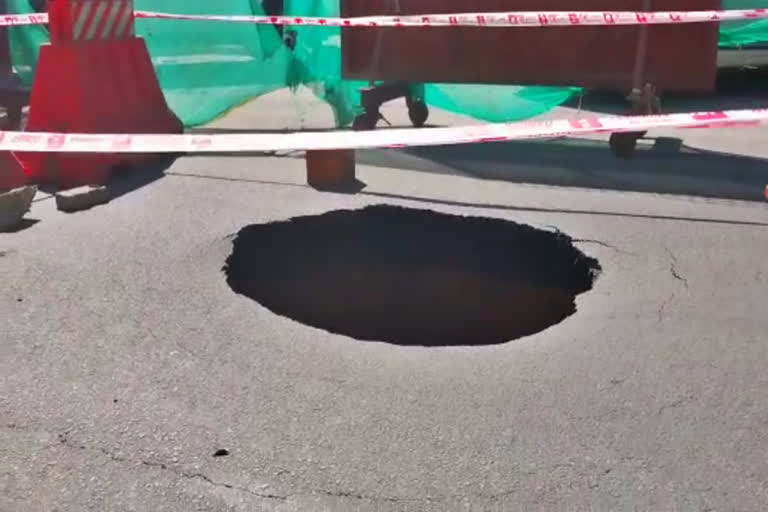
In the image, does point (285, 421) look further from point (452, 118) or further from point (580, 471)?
point (452, 118)

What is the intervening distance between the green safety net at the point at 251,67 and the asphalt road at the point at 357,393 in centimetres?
410

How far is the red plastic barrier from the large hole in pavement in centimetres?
215

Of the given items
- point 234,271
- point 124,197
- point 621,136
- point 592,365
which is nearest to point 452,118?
point 621,136

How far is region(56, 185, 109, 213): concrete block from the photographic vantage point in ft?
19.7

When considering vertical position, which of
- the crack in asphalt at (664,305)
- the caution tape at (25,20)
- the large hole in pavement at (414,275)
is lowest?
the large hole in pavement at (414,275)

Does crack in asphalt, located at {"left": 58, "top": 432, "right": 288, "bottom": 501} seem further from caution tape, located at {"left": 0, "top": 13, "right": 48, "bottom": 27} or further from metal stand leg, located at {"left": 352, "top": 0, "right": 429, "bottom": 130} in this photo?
caution tape, located at {"left": 0, "top": 13, "right": 48, "bottom": 27}

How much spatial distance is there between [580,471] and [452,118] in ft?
26.2

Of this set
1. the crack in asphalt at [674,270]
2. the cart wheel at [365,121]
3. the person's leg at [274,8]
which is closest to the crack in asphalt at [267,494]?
the crack in asphalt at [674,270]

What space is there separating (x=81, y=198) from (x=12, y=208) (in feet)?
1.69

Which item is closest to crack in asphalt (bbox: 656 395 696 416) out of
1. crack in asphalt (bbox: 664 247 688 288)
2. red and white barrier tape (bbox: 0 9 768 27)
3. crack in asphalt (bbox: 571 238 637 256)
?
crack in asphalt (bbox: 664 247 688 288)

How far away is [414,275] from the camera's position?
5566mm

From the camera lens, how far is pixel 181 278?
15.3ft

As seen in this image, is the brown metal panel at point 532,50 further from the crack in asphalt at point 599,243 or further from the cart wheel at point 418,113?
the crack in asphalt at point 599,243

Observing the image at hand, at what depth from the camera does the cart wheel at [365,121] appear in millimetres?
9328
